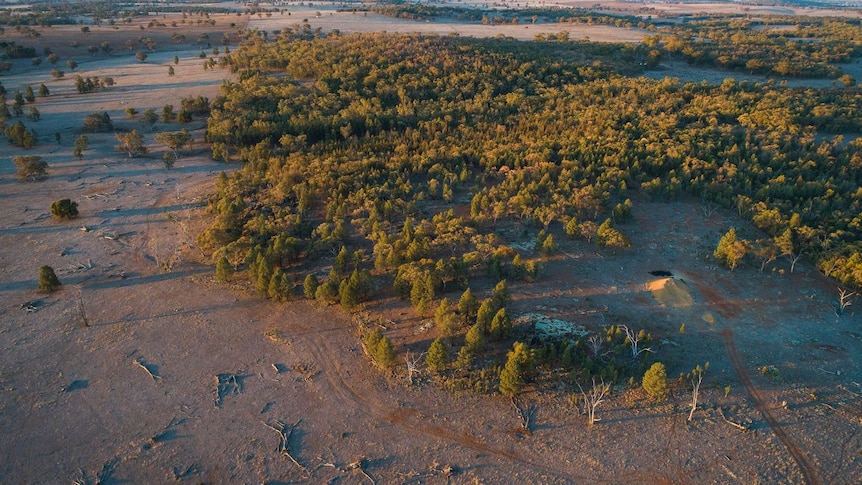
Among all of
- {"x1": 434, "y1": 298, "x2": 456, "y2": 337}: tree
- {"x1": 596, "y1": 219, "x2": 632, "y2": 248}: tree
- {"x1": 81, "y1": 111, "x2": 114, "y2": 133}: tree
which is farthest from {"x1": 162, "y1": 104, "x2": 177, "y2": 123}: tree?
{"x1": 596, "y1": 219, "x2": 632, "y2": 248}: tree

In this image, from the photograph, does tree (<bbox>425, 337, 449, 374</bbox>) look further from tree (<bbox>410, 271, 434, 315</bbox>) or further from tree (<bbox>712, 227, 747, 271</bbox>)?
tree (<bbox>712, 227, 747, 271</bbox>)

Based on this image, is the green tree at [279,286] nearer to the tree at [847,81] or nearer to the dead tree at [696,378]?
the dead tree at [696,378]

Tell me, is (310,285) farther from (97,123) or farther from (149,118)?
(97,123)

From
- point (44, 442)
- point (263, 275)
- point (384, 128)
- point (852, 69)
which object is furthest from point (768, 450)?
point (852, 69)

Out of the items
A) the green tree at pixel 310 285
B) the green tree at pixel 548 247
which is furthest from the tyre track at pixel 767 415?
the green tree at pixel 310 285

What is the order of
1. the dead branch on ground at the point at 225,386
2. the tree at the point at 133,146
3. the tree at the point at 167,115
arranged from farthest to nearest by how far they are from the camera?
the tree at the point at 167,115 → the tree at the point at 133,146 → the dead branch on ground at the point at 225,386

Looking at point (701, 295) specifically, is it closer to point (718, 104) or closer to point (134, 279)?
point (134, 279)

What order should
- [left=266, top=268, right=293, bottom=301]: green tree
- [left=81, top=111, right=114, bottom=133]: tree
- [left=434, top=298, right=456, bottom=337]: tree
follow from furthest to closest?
[left=81, top=111, right=114, bottom=133]: tree
[left=266, top=268, right=293, bottom=301]: green tree
[left=434, top=298, right=456, bottom=337]: tree
